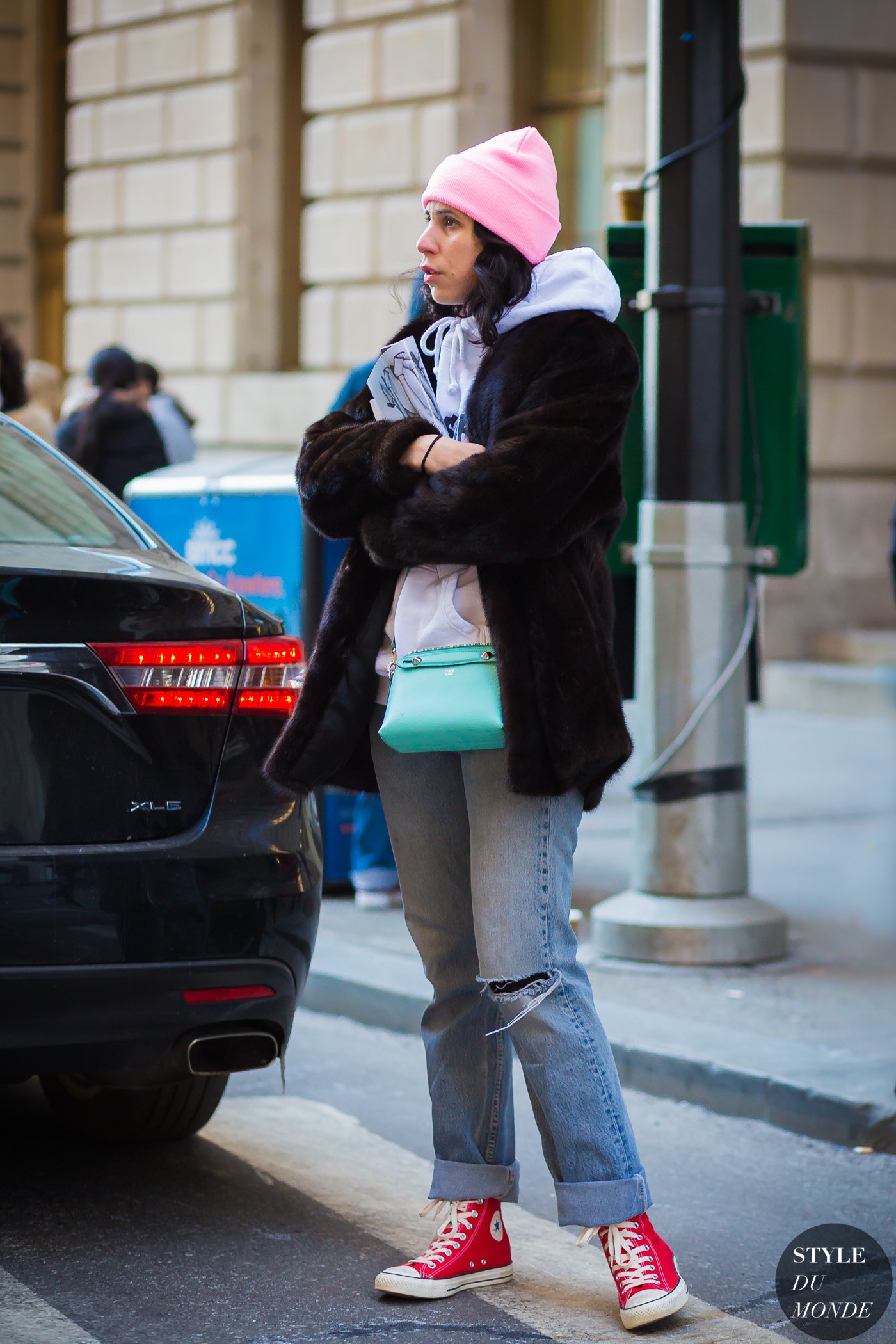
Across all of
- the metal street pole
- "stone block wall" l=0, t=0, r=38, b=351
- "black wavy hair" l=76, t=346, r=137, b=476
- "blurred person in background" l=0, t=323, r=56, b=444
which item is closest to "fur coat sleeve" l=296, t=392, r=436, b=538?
the metal street pole

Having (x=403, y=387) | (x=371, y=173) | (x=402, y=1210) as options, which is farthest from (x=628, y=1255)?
(x=371, y=173)

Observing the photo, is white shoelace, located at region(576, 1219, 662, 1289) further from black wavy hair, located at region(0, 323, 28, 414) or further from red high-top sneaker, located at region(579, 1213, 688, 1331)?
black wavy hair, located at region(0, 323, 28, 414)

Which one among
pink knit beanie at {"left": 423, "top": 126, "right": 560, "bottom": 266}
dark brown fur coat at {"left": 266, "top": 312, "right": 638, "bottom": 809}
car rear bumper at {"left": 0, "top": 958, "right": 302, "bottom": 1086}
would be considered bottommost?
car rear bumper at {"left": 0, "top": 958, "right": 302, "bottom": 1086}

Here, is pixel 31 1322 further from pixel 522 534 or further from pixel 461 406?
pixel 461 406

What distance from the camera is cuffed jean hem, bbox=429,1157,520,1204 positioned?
10.8 feet

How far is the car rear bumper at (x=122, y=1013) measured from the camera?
3.27m

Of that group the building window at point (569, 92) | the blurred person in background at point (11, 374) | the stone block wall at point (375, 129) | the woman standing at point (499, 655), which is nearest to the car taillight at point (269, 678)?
the woman standing at point (499, 655)

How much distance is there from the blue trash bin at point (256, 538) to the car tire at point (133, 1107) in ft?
8.13

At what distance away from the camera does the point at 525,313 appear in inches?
122

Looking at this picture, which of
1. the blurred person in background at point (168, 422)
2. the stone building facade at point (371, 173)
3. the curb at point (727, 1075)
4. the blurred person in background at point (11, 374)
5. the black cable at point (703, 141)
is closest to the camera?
the curb at point (727, 1075)

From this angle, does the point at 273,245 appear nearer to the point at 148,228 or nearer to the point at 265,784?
the point at 148,228

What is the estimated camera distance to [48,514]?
3.79m

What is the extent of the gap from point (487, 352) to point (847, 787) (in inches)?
260

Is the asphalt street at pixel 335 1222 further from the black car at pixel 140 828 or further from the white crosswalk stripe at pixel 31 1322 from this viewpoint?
the black car at pixel 140 828
